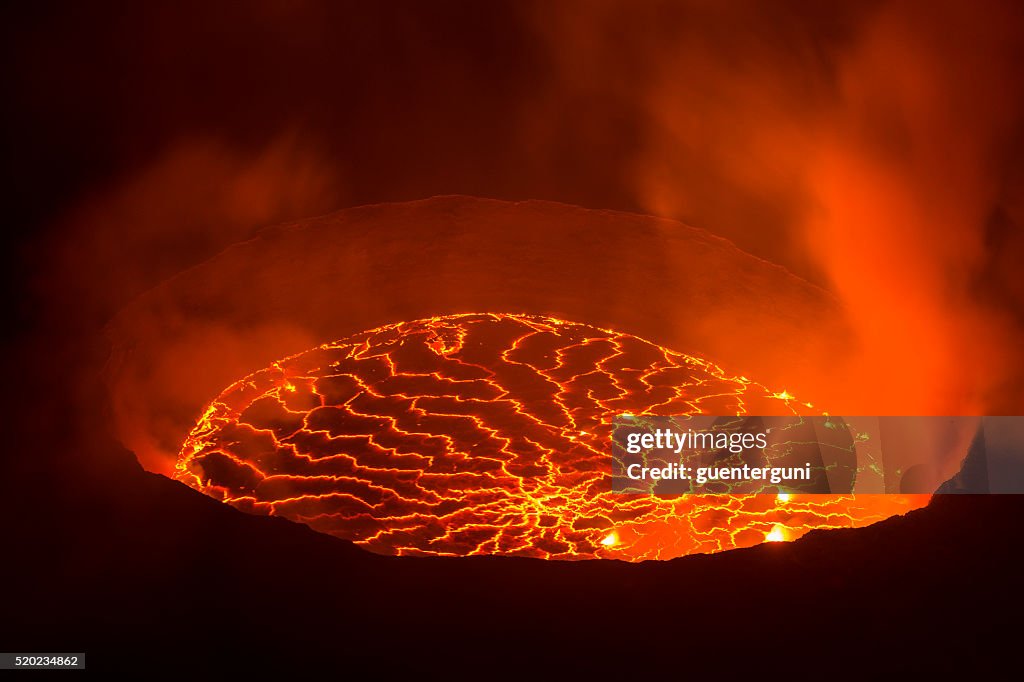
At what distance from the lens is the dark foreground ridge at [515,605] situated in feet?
6.43

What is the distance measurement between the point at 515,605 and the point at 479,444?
6.38 feet

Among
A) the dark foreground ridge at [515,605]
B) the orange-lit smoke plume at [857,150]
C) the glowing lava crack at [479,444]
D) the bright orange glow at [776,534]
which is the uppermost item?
the orange-lit smoke plume at [857,150]

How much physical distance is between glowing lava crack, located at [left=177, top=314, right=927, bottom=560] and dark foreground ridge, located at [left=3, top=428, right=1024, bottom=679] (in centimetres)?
114

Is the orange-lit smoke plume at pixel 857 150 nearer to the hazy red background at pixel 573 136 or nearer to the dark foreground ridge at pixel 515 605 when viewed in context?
the hazy red background at pixel 573 136

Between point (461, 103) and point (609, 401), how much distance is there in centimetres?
146

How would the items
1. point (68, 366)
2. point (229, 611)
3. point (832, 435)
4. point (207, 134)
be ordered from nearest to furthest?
point (229, 611)
point (68, 366)
point (207, 134)
point (832, 435)

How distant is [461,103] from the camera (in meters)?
4.16

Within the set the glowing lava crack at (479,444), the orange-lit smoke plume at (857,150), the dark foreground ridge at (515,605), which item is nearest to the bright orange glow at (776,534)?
the glowing lava crack at (479,444)

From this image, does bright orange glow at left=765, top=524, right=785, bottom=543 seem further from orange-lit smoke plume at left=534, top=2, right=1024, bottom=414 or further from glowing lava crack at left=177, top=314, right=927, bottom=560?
orange-lit smoke plume at left=534, top=2, right=1024, bottom=414

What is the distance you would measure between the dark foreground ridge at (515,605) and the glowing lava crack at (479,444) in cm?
114

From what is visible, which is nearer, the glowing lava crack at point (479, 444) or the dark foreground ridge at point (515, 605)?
the dark foreground ridge at point (515, 605)

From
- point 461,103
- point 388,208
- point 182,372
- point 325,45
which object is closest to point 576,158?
point 461,103

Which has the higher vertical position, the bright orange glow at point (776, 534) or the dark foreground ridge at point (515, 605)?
the bright orange glow at point (776, 534)

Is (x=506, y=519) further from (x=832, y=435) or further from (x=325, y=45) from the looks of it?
(x=325, y=45)
